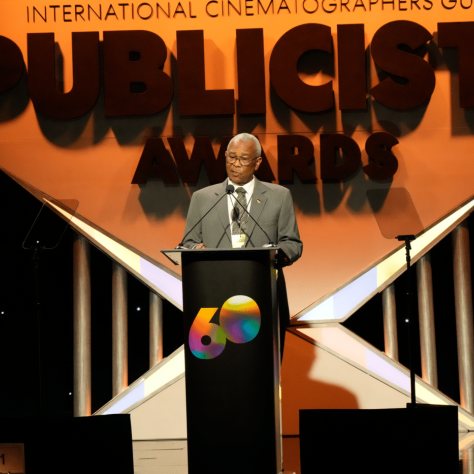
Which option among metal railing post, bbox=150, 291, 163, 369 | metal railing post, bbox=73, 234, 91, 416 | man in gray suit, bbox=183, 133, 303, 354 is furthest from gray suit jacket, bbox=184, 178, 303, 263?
metal railing post, bbox=73, 234, 91, 416

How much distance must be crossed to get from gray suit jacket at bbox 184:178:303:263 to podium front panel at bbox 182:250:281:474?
1.83 ft

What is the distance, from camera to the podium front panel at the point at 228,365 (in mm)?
2717

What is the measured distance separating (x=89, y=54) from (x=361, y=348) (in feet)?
8.95

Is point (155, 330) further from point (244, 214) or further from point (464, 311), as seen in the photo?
point (464, 311)

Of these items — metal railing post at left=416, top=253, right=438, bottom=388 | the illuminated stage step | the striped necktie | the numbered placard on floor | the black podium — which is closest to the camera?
the numbered placard on floor

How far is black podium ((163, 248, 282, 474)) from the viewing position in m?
2.72

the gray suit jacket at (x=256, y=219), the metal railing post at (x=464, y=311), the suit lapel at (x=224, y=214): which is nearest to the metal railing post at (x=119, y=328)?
the gray suit jacket at (x=256, y=219)

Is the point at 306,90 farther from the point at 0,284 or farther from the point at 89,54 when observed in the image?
the point at 0,284

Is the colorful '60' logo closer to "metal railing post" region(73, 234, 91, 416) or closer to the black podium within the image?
the black podium

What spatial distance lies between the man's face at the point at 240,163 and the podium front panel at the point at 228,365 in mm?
734

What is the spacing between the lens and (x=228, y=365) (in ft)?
8.98

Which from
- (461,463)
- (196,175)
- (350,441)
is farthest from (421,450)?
(196,175)

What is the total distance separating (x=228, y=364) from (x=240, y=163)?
43.1 inches

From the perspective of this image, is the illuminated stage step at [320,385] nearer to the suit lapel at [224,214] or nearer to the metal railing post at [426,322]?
the metal railing post at [426,322]
